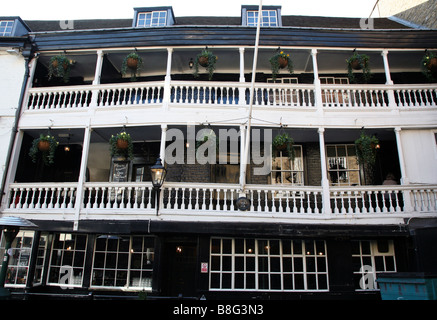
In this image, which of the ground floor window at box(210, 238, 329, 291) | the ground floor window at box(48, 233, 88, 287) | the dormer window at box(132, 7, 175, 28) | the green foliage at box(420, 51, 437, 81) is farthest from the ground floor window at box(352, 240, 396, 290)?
the dormer window at box(132, 7, 175, 28)

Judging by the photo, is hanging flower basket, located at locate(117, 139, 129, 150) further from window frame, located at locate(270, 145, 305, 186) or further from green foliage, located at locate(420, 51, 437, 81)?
green foliage, located at locate(420, 51, 437, 81)

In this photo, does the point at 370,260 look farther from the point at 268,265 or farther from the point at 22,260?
the point at 22,260

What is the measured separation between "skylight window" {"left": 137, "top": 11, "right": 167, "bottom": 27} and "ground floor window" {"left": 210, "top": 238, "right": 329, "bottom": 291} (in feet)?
28.2

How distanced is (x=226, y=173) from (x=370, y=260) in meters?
5.37

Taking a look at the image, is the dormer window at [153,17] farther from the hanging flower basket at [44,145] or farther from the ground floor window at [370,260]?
the ground floor window at [370,260]

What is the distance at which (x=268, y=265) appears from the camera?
9016 mm

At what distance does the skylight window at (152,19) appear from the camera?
11.7 metres

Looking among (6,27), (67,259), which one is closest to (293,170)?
(67,259)

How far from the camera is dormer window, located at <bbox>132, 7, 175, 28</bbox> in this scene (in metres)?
11.6

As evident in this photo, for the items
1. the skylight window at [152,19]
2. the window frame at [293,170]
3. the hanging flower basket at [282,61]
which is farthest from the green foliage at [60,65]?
the window frame at [293,170]

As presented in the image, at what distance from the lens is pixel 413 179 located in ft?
29.4

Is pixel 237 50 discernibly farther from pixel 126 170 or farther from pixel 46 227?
pixel 46 227

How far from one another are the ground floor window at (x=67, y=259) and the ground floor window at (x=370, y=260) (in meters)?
8.79
